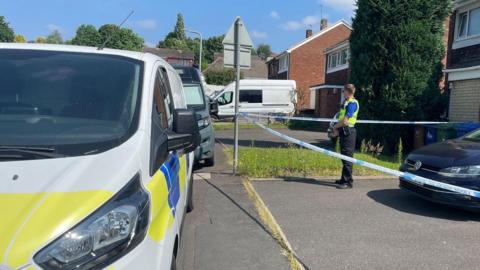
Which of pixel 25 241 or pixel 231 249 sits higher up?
pixel 25 241

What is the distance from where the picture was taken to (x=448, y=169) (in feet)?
20.6

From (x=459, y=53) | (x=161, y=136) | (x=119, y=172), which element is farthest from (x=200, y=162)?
(x=459, y=53)

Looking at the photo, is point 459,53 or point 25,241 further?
point 459,53

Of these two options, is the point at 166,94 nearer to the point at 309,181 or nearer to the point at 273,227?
the point at 273,227

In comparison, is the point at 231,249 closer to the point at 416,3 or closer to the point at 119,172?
the point at 119,172

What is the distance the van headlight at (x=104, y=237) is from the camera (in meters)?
1.97

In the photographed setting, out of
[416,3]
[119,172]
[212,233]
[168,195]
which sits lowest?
[212,233]

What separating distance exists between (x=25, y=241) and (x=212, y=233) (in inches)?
146

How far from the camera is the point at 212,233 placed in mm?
5520

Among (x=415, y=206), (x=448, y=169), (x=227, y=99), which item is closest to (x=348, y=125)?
(x=415, y=206)

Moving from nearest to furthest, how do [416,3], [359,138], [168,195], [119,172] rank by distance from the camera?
[119,172] < [168,195] < [416,3] < [359,138]

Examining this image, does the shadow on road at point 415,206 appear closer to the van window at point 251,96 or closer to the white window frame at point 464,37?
the white window frame at point 464,37

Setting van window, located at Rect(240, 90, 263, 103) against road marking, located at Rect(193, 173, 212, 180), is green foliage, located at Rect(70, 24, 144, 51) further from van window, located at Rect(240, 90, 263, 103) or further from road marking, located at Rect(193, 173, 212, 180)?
van window, located at Rect(240, 90, 263, 103)

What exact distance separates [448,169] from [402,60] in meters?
7.53
